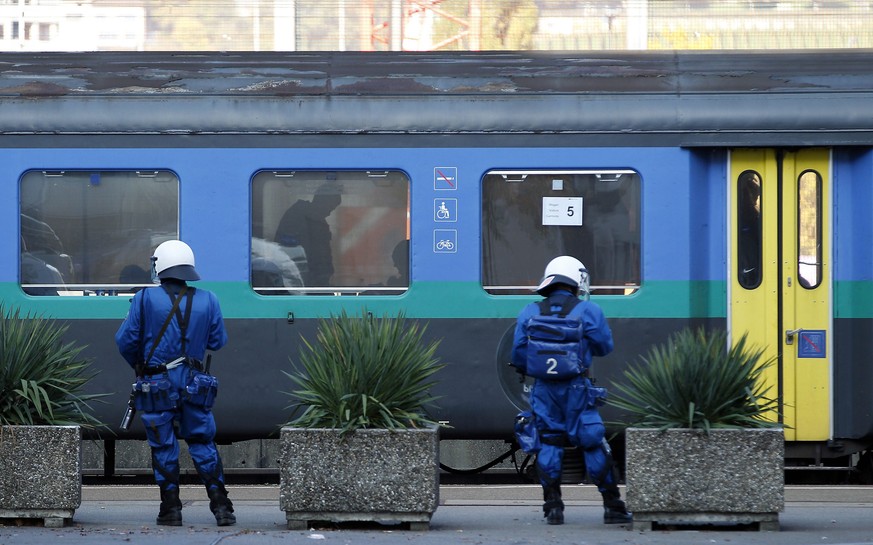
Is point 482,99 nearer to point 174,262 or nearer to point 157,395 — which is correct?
point 174,262

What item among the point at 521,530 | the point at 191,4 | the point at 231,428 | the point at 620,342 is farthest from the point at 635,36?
the point at 521,530

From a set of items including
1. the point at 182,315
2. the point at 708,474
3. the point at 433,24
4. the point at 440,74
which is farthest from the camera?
the point at 433,24

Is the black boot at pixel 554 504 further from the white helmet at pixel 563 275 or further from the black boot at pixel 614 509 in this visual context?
the white helmet at pixel 563 275

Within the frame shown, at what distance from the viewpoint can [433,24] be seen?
18312mm

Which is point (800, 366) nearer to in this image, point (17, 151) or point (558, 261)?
point (558, 261)

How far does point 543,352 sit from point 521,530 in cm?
106

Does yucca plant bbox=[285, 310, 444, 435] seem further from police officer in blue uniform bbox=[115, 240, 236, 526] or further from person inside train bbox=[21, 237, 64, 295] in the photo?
person inside train bbox=[21, 237, 64, 295]

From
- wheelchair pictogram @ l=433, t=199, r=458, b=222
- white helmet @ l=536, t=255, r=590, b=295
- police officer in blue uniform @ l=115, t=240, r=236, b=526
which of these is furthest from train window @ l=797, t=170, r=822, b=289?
police officer in blue uniform @ l=115, t=240, r=236, b=526

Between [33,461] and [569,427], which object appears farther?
[569,427]

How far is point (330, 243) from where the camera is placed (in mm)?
9836

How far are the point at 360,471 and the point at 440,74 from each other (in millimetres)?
3554

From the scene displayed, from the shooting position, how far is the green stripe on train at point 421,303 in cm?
972

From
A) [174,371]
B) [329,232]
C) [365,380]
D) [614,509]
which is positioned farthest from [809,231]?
[174,371]

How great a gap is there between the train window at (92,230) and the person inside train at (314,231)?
84cm
